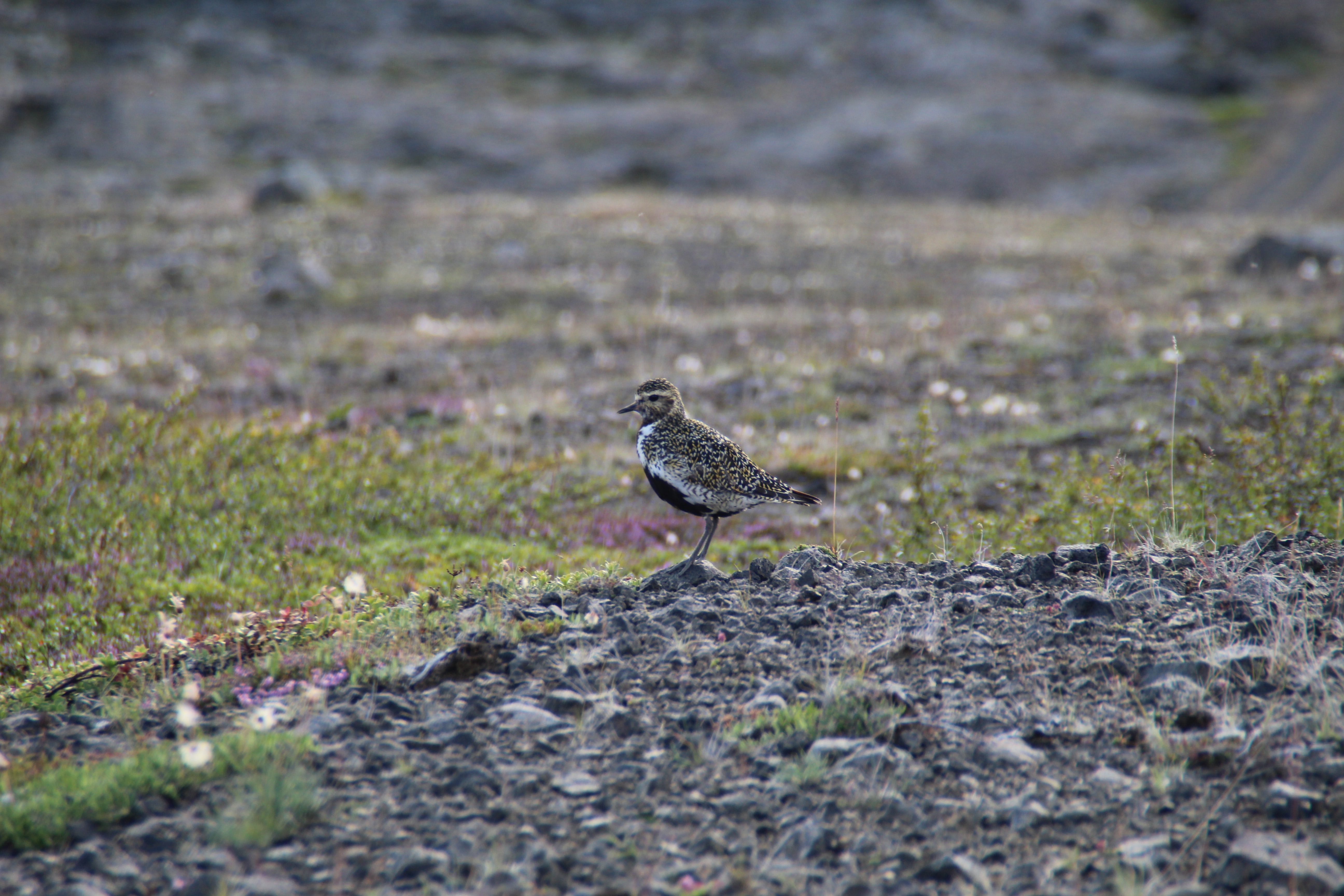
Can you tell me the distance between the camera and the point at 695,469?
748 cm

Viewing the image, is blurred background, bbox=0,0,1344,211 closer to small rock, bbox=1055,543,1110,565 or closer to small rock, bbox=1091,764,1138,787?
small rock, bbox=1055,543,1110,565

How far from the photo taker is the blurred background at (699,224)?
583 inches

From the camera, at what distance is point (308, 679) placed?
620 centimetres

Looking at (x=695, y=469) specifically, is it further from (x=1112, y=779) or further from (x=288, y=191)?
(x=288, y=191)

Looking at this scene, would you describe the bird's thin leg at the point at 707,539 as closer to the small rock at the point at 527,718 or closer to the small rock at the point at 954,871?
the small rock at the point at 527,718

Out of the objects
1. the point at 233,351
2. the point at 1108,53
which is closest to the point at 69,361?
the point at 233,351

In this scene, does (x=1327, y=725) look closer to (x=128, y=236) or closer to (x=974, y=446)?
(x=974, y=446)

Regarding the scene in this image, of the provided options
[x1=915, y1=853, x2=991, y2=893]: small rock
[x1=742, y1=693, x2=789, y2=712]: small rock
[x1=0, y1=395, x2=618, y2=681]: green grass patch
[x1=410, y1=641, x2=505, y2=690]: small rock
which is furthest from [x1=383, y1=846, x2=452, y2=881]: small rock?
[x1=0, y1=395, x2=618, y2=681]: green grass patch

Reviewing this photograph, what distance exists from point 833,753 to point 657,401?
3571mm

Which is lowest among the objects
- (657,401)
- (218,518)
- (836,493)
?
(218,518)

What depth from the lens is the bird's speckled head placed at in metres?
8.00

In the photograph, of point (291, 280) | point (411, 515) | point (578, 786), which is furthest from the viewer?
point (291, 280)

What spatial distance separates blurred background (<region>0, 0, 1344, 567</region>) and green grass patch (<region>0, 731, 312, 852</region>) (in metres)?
5.25

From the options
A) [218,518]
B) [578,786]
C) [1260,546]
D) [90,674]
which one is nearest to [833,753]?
[578,786]
